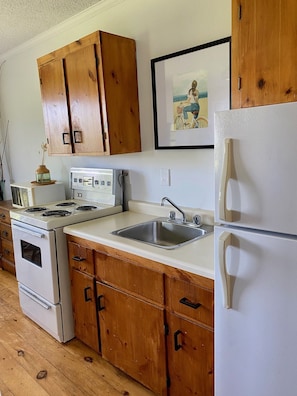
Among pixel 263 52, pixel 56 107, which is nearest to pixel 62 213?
pixel 56 107

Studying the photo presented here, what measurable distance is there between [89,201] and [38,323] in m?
1.08

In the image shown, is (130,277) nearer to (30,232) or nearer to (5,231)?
(30,232)

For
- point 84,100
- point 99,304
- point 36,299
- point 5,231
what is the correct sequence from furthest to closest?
1. point 5,231
2. point 36,299
3. point 84,100
4. point 99,304

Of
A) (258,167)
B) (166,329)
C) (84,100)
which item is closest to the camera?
(258,167)

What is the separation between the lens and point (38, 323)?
103 inches

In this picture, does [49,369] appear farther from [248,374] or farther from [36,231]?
[248,374]

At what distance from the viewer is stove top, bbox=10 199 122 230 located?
88.2 inches

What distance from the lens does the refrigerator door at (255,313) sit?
3.63 feet

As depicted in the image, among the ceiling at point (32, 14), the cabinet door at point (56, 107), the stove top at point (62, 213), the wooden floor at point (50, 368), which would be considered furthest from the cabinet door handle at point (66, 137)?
the wooden floor at point (50, 368)

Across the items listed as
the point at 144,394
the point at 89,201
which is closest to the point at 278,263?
the point at 144,394

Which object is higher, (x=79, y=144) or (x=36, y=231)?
(x=79, y=144)

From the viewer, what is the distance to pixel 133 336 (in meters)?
1.83

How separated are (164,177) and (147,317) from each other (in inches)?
40.3

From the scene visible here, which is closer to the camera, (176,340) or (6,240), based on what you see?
(176,340)
